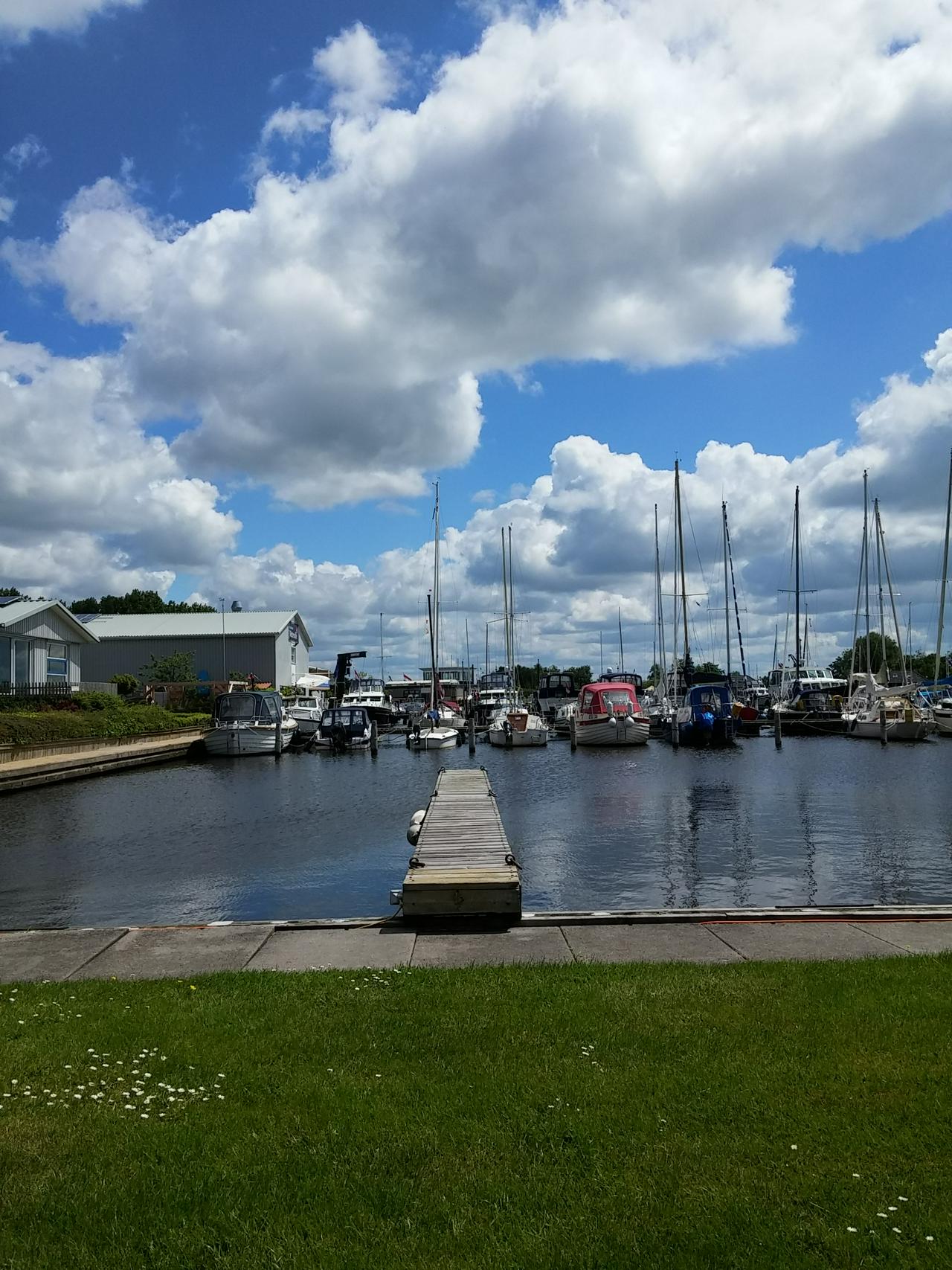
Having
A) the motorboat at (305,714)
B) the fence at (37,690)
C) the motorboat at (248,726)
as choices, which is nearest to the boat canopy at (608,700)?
the motorboat at (248,726)

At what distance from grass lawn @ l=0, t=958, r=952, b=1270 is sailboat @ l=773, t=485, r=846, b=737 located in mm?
56514

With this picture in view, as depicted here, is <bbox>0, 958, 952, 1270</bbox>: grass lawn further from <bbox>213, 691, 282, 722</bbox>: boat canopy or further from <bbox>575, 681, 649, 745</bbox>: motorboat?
<bbox>213, 691, 282, 722</bbox>: boat canopy

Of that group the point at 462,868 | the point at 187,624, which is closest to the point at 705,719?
the point at 462,868

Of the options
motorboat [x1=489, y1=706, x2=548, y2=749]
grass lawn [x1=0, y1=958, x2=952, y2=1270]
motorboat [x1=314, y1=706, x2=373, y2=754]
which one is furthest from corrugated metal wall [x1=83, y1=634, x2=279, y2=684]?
grass lawn [x1=0, y1=958, x2=952, y2=1270]

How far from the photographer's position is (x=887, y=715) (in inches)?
2347

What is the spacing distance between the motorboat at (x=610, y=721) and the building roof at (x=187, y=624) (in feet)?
149

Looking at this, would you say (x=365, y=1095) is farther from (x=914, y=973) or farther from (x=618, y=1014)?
(x=914, y=973)

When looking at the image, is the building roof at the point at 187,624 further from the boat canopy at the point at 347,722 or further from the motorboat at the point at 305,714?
the boat canopy at the point at 347,722

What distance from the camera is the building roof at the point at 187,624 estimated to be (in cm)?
9769

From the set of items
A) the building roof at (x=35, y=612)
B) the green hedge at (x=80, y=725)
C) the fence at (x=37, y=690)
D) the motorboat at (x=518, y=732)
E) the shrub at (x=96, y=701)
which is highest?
the building roof at (x=35, y=612)

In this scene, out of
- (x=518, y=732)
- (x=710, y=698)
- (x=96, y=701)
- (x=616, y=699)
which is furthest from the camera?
(x=518, y=732)

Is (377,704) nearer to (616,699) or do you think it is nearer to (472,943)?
(616,699)

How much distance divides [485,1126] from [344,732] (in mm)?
56045

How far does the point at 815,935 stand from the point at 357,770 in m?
39.0
